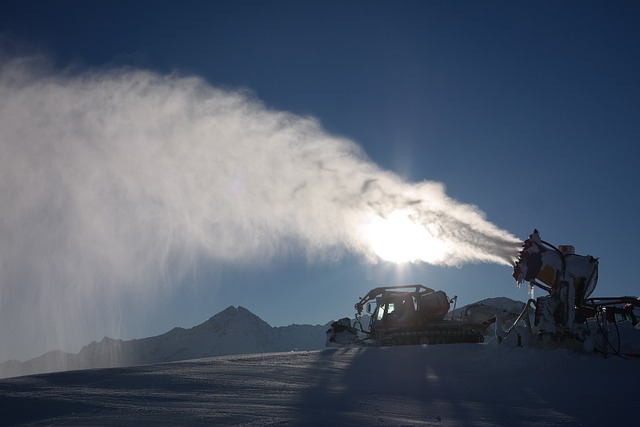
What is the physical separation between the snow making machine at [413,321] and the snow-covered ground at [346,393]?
40.2 ft

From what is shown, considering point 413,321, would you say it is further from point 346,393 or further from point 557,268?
point 346,393

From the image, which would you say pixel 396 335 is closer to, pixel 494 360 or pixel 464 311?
A: pixel 464 311

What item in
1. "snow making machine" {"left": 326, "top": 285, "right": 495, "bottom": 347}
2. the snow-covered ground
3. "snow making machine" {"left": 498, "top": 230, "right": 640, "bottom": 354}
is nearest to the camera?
the snow-covered ground

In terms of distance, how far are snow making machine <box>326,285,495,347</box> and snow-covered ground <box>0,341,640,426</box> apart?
1226 centimetres

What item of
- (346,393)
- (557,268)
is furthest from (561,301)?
(346,393)

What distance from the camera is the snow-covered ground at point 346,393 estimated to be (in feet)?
21.6

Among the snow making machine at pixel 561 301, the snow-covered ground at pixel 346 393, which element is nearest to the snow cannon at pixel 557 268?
the snow making machine at pixel 561 301

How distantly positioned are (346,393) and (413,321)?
19518 millimetres

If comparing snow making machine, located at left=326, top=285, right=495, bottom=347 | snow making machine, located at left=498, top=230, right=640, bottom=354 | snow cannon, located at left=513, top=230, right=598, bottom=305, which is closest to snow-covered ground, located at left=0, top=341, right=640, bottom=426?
snow making machine, located at left=498, top=230, right=640, bottom=354

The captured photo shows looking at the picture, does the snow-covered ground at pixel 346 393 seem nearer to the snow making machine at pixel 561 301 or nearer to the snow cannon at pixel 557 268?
the snow making machine at pixel 561 301

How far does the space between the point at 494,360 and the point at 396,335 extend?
12.9m

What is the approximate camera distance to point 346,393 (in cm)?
927

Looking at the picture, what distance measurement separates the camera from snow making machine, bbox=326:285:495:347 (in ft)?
89.2

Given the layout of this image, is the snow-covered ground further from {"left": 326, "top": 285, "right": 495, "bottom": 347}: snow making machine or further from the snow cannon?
{"left": 326, "top": 285, "right": 495, "bottom": 347}: snow making machine
